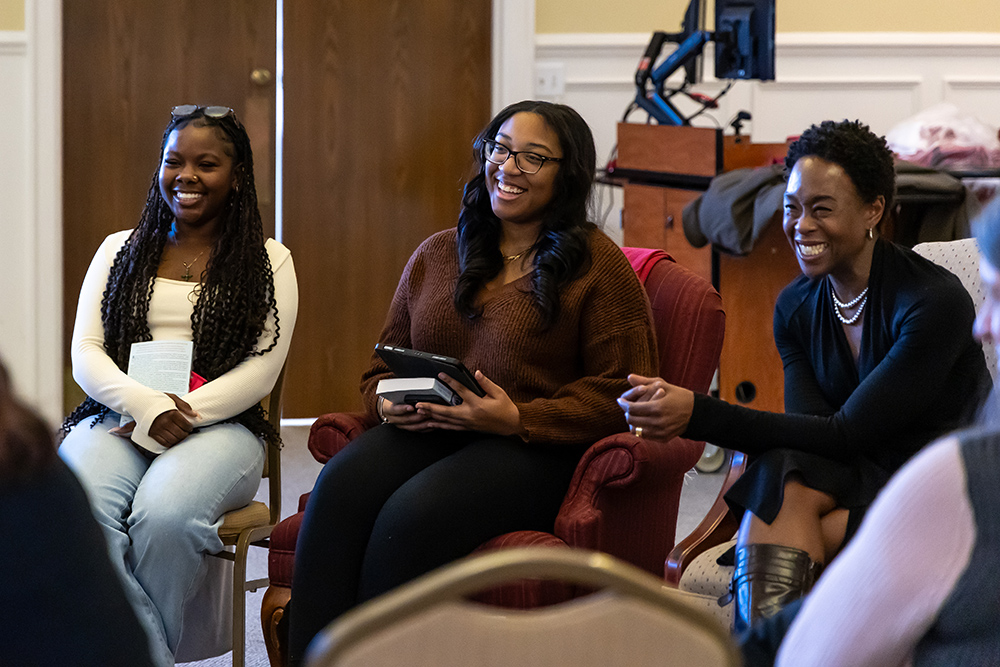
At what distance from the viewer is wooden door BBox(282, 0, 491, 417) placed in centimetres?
462

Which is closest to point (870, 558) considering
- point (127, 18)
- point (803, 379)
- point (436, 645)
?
point (436, 645)

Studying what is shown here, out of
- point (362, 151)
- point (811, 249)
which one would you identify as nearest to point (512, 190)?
point (811, 249)

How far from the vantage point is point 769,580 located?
161 centimetres

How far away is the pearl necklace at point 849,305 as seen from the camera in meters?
1.88

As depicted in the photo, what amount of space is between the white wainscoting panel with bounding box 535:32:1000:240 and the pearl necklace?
2.84 meters

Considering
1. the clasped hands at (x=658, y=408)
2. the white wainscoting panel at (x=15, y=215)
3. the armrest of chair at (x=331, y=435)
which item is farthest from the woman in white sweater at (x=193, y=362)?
the white wainscoting panel at (x=15, y=215)

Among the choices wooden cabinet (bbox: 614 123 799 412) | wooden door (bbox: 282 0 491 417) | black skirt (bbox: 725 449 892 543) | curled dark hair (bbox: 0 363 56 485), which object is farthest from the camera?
wooden door (bbox: 282 0 491 417)

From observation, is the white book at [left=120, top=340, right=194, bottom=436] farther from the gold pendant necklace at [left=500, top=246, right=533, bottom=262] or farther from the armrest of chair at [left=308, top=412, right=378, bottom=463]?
the gold pendant necklace at [left=500, top=246, right=533, bottom=262]

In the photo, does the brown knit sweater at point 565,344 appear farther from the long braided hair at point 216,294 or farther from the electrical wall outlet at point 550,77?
the electrical wall outlet at point 550,77

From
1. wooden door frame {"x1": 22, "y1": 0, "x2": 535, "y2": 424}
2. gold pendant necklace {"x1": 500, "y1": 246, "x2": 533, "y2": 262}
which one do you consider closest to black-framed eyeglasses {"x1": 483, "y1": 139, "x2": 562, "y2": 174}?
gold pendant necklace {"x1": 500, "y1": 246, "x2": 533, "y2": 262}

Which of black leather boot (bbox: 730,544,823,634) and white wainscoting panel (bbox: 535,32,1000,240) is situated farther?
white wainscoting panel (bbox: 535,32,1000,240)

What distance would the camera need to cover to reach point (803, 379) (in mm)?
1968

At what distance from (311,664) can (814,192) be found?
1523mm

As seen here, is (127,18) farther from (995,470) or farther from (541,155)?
(995,470)
